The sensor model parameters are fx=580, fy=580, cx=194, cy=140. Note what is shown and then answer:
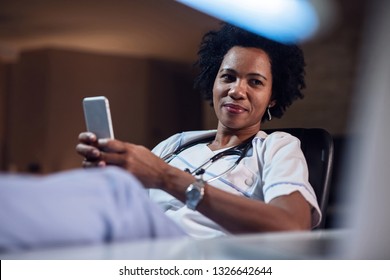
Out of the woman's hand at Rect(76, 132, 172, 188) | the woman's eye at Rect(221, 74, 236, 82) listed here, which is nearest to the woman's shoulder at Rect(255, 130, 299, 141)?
the woman's eye at Rect(221, 74, 236, 82)

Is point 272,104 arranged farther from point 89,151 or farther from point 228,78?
point 89,151

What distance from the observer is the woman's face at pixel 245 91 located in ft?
3.34

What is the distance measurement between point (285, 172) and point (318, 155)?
17 cm

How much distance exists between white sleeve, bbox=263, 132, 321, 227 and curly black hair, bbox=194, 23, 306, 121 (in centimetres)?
9

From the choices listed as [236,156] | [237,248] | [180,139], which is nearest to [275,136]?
[236,156]

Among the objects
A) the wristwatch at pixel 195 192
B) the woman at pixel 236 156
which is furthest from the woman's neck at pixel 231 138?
the wristwatch at pixel 195 192

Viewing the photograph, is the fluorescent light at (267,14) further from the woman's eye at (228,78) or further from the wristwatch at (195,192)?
the wristwatch at (195,192)

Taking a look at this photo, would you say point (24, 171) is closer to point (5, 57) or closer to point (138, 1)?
point (5, 57)

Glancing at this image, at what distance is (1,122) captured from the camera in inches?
39.2

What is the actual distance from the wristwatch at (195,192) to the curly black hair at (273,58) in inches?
8.8

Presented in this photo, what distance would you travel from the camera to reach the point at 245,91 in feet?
3.33

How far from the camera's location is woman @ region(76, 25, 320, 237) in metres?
0.86
